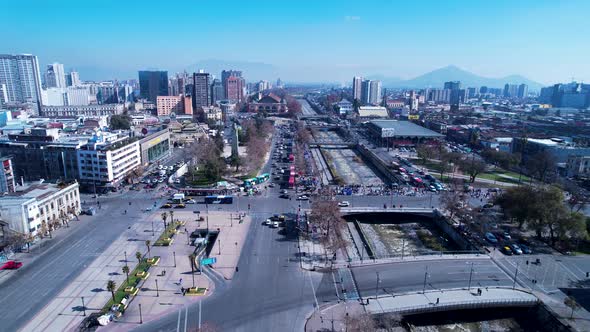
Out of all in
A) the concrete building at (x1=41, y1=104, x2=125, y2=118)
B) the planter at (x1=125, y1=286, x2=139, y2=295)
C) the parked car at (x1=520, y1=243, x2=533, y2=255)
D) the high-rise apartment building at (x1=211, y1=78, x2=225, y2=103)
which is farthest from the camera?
the high-rise apartment building at (x1=211, y1=78, x2=225, y2=103)

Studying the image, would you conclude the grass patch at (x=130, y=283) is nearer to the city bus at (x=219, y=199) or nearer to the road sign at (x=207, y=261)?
the road sign at (x=207, y=261)

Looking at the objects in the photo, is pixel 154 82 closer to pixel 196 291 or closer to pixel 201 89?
pixel 201 89

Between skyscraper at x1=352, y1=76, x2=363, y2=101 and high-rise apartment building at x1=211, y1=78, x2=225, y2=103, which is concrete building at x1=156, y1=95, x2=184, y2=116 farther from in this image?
skyscraper at x1=352, y1=76, x2=363, y2=101

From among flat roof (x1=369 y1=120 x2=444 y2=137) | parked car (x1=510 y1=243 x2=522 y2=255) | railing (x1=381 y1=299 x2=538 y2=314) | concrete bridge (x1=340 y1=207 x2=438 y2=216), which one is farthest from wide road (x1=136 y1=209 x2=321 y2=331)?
flat roof (x1=369 y1=120 x2=444 y2=137)

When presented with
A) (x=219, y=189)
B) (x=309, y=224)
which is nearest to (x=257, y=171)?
(x=219, y=189)

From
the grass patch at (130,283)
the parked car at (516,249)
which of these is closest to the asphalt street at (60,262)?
the grass patch at (130,283)

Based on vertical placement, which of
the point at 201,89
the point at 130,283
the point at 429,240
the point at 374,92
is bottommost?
the point at 429,240

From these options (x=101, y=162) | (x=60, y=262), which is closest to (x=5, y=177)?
(x=101, y=162)
